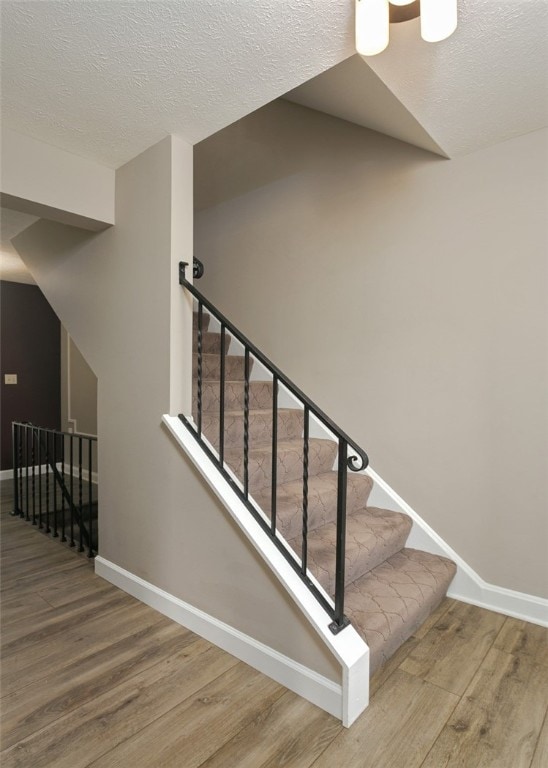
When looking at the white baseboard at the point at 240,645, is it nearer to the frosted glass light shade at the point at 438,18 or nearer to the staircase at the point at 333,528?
the staircase at the point at 333,528

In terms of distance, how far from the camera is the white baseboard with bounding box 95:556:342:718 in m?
1.52

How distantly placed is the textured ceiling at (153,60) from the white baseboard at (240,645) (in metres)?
2.26

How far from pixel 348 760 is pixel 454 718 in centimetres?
43

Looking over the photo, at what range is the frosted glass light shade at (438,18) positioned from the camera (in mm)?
1288

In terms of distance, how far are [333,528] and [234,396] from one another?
3.37 feet

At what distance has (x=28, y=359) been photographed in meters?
5.25

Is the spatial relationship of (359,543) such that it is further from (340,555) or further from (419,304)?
(419,304)

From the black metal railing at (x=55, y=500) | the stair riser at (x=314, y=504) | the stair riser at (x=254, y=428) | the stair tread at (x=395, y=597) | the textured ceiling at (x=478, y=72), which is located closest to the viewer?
the textured ceiling at (x=478, y=72)

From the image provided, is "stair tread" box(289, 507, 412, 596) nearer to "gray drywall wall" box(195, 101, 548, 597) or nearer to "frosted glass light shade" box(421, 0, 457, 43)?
"gray drywall wall" box(195, 101, 548, 597)

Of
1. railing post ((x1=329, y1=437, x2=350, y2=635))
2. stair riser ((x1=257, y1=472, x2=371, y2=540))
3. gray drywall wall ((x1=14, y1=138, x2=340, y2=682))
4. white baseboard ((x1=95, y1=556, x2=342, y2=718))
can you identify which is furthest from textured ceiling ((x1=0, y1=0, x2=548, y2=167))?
white baseboard ((x1=95, y1=556, x2=342, y2=718))

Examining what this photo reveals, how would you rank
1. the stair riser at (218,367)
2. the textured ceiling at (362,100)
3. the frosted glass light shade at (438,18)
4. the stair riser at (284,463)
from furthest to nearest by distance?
the stair riser at (218,367), the stair riser at (284,463), the textured ceiling at (362,100), the frosted glass light shade at (438,18)

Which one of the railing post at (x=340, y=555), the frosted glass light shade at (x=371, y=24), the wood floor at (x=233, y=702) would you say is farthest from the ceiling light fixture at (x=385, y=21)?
the wood floor at (x=233, y=702)

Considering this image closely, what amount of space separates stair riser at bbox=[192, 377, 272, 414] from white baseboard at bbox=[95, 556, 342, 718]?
99cm

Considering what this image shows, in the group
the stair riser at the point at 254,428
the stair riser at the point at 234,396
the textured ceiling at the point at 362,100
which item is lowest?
the stair riser at the point at 254,428
